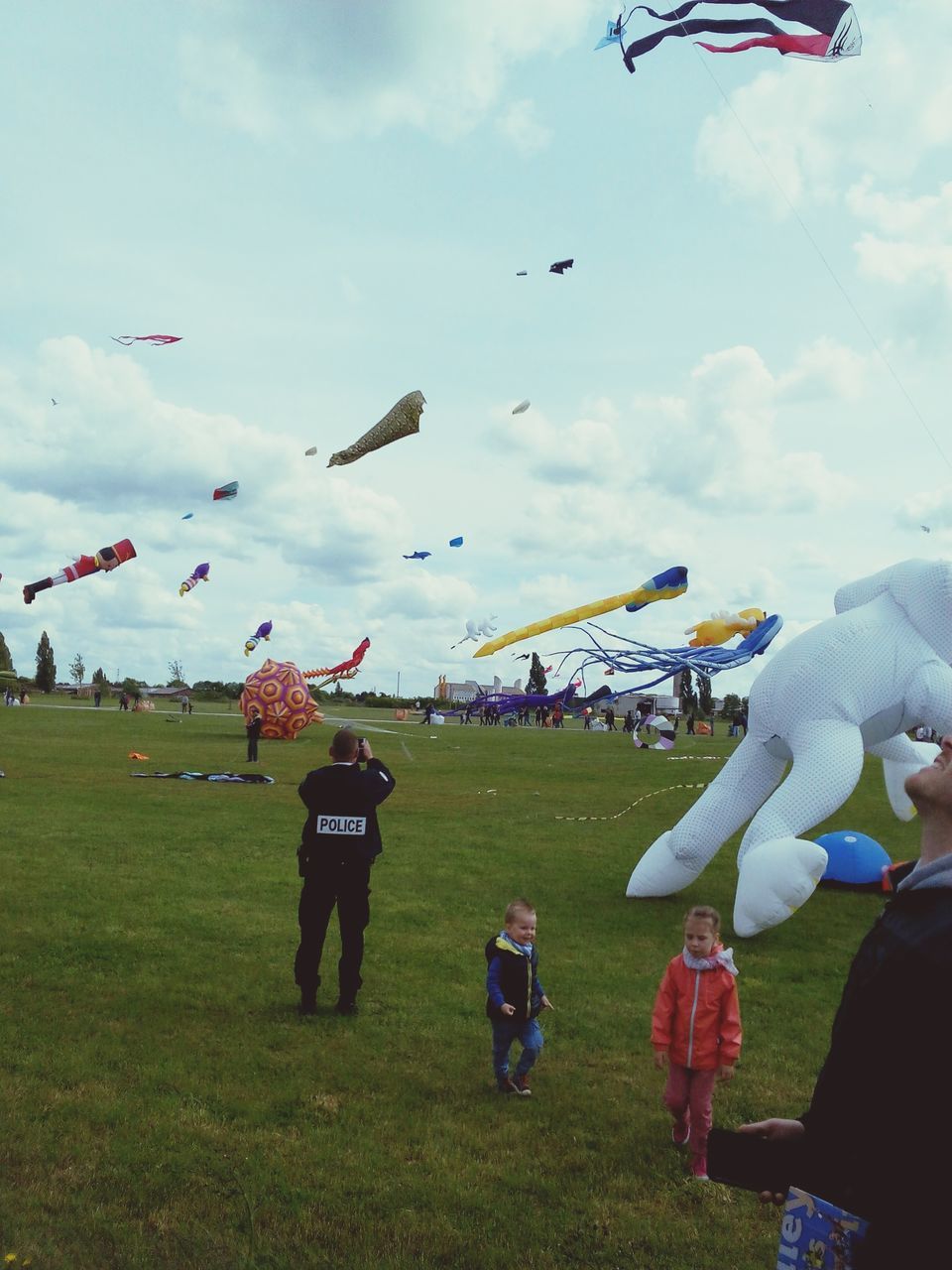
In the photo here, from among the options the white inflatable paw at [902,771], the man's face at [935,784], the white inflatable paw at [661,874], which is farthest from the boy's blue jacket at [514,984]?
the white inflatable paw at [902,771]

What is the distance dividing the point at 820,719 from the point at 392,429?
4.84m

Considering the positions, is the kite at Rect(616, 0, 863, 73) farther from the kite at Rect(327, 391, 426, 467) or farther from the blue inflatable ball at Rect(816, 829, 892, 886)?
the blue inflatable ball at Rect(816, 829, 892, 886)

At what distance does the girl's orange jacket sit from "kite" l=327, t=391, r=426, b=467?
608 cm

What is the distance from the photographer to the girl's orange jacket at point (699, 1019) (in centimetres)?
438

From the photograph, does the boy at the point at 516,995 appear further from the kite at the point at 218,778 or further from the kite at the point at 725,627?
the kite at the point at 218,778

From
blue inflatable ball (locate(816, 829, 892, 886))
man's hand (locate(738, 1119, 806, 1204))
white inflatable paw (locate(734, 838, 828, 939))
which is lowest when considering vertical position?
blue inflatable ball (locate(816, 829, 892, 886))

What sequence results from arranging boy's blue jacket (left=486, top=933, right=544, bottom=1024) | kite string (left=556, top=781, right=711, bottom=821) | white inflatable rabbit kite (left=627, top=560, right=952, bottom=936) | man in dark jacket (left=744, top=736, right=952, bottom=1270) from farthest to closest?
kite string (left=556, top=781, right=711, bottom=821)
white inflatable rabbit kite (left=627, top=560, right=952, bottom=936)
boy's blue jacket (left=486, top=933, right=544, bottom=1024)
man in dark jacket (left=744, top=736, right=952, bottom=1270)

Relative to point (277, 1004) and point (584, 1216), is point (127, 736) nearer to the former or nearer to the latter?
point (277, 1004)

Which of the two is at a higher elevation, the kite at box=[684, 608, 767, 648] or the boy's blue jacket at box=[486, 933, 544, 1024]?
the kite at box=[684, 608, 767, 648]

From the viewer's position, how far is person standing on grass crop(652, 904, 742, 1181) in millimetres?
4383

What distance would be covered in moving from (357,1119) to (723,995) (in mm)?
1944

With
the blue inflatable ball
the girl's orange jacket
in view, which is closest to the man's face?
the girl's orange jacket

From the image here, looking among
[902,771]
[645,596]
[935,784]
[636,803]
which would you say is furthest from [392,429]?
[636,803]

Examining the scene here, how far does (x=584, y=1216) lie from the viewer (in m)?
3.89
